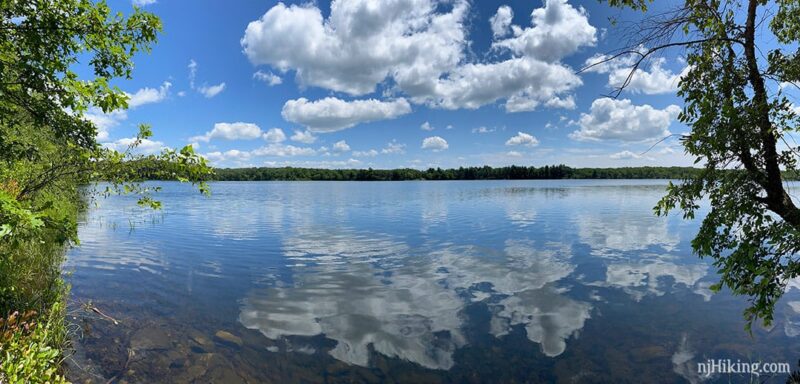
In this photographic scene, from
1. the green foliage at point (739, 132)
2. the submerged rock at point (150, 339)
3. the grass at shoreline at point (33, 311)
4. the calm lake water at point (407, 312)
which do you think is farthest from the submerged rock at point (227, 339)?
the green foliage at point (739, 132)

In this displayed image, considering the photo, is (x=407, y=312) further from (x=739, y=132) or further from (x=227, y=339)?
(x=739, y=132)

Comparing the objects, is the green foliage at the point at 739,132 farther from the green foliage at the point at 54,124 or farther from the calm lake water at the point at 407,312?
the green foliage at the point at 54,124

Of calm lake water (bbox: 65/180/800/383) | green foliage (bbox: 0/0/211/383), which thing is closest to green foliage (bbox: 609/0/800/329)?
calm lake water (bbox: 65/180/800/383)

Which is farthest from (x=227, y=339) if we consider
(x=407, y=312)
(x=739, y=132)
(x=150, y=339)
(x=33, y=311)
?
(x=739, y=132)

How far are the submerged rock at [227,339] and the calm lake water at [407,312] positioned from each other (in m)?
0.07

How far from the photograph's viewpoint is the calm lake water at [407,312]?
10867mm

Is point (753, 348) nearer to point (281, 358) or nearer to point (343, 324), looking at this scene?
point (343, 324)

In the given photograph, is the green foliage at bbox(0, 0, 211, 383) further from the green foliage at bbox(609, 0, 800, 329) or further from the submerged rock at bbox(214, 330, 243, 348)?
the green foliage at bbox(609, 0, 800, 329)

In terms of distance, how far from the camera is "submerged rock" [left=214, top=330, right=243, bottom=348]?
483 inches

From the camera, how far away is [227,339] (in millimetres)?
12555

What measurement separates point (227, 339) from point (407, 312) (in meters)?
6.17

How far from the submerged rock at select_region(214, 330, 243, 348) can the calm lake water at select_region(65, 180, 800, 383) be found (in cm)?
7

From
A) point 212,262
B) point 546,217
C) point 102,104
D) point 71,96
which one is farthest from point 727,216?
point 546,217

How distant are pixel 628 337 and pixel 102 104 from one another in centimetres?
1551
